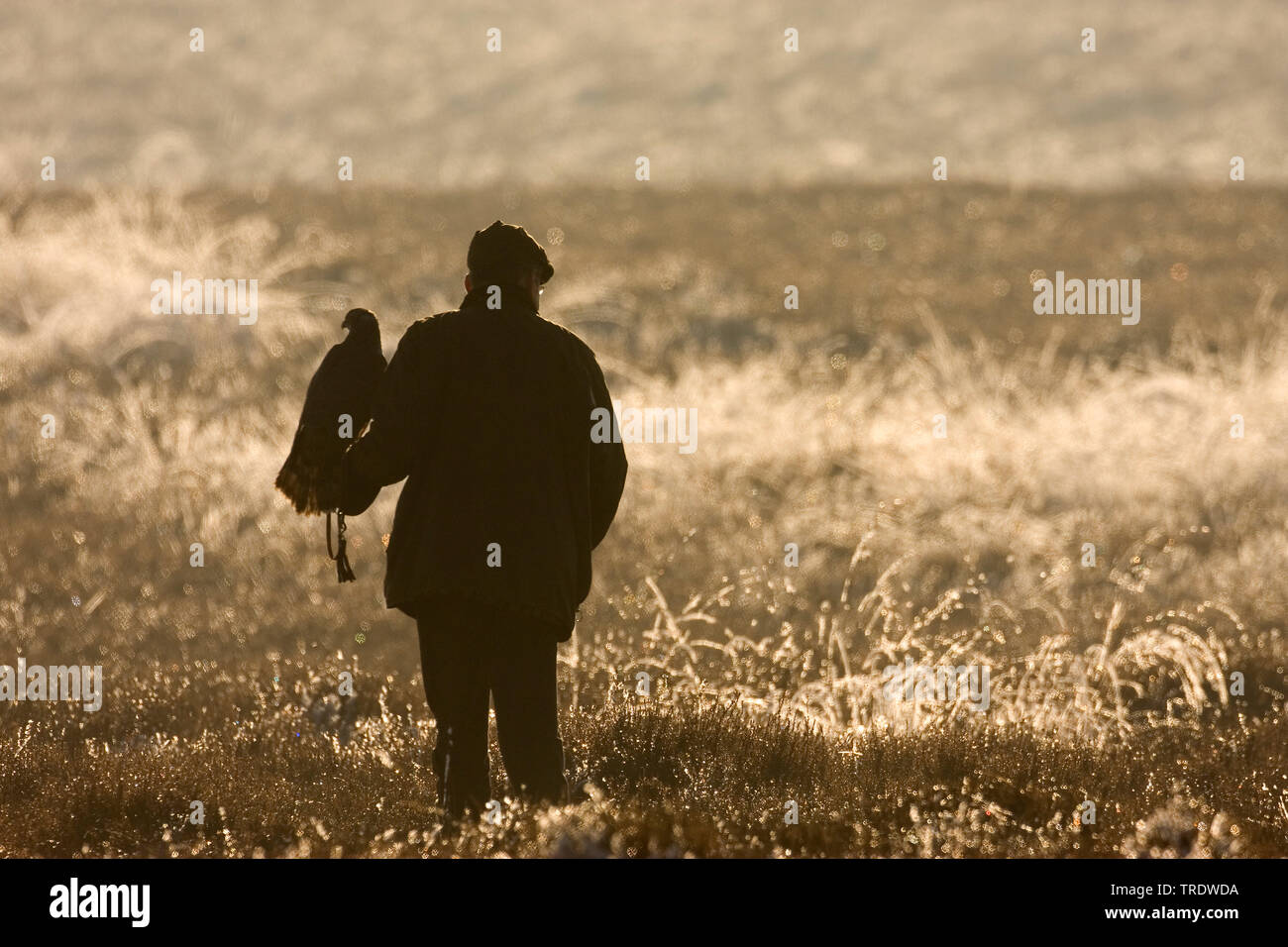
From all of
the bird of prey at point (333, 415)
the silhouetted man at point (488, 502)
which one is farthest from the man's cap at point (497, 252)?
the bird of prey at point (333, 415)

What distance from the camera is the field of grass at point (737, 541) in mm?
5820

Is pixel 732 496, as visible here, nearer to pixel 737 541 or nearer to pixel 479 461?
pixel 737 541

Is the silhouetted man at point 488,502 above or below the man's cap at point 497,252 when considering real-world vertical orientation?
below

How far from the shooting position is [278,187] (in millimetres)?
28953

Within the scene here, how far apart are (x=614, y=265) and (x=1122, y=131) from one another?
2255cm

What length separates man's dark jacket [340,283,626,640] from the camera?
4891 millimetres

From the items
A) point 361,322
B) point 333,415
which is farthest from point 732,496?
point 333,415

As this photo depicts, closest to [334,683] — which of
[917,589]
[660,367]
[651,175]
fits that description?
[917,589]

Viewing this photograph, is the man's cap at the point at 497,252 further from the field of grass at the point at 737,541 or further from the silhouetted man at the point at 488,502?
the field of grass at the point at 737,541

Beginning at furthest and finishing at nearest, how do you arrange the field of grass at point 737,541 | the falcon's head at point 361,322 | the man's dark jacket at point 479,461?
the field of grass at point 737,541 → the falcon's head at point 361,322 → the man's dark jacket at point 479,461

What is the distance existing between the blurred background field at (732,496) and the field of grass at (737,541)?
0.04 metres

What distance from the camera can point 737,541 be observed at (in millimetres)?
12031

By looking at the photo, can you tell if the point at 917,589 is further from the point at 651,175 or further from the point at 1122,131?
the point at 1122,131

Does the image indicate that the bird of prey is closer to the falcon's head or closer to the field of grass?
the falcon's head
